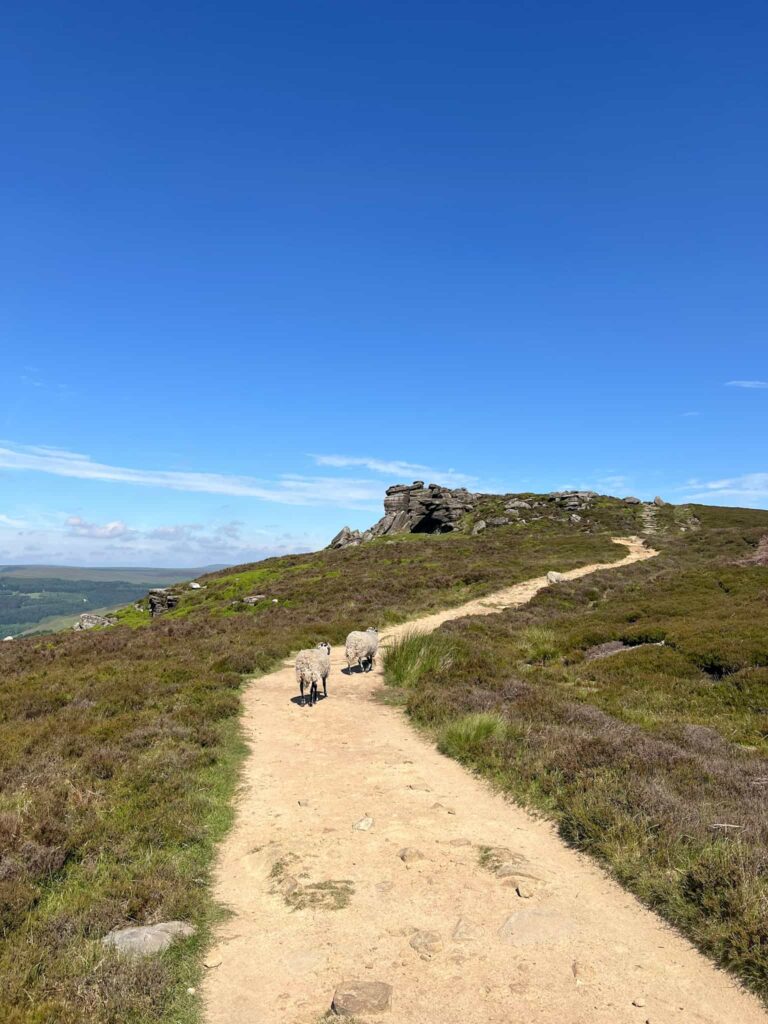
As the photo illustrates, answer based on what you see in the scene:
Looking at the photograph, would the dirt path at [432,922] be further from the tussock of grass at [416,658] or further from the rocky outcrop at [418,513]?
the rocky outcrop at [418,513]

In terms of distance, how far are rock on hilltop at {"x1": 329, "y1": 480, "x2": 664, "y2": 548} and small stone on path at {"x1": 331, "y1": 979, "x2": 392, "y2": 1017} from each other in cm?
6375

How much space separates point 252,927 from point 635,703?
38.7 feet

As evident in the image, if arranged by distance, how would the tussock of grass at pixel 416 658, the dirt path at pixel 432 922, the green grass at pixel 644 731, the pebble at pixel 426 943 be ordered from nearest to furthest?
the dirt path at pixel 432 922
the pebble at pixel 426 943
the green grass at pixel 644 731
the tussock of grass at pixel 416 658

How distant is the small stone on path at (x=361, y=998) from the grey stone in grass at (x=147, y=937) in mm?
1993

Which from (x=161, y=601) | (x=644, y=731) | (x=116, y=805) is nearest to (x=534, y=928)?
(x=116, y=805)

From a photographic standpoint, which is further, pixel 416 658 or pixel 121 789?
pixel 416 658

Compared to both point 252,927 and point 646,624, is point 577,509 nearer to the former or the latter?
point 646,624

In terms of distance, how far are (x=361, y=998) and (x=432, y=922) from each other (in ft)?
4.93

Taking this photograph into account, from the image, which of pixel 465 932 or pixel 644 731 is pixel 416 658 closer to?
pixel 644 731

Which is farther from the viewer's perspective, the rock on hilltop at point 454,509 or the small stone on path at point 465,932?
the rock on hilltop at point 454,509

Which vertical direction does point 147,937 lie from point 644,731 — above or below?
below

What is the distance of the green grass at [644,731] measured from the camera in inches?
258

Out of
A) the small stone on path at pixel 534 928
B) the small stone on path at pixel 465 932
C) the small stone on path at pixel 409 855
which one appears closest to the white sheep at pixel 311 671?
the small stone on path at pixel 409 855

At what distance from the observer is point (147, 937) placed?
6031mm
